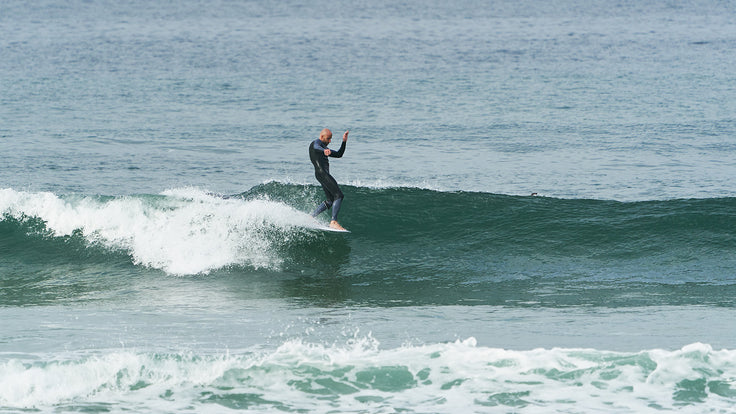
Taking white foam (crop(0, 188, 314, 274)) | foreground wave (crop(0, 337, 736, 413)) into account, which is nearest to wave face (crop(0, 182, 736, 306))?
white foam (crop(0, 188, 314, 274))

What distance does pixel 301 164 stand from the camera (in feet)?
76.9

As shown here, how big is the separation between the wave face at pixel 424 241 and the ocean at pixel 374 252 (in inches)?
2.1

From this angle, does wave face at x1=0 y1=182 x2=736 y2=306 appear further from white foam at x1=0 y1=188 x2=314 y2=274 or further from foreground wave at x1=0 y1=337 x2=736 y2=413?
foreground wave at x1=0 y1=337 x2=736 y2=413

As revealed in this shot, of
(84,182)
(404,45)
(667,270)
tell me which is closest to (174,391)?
(667,270)

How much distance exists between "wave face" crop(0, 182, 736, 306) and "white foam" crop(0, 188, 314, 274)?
22 mm

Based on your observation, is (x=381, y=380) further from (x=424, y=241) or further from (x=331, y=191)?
(x=424, y=241)

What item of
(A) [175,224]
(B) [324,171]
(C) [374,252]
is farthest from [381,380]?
(A) [175,224]

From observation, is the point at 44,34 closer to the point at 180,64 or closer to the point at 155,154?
the point at 180,64

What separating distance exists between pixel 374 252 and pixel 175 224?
11.0 ft

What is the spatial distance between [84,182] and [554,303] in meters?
13.3

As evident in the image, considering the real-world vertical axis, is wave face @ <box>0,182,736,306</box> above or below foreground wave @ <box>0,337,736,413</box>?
above

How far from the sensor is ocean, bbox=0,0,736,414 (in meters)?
8.87

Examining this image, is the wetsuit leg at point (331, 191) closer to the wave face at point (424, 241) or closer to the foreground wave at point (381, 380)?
the wave face at point (424, 241)

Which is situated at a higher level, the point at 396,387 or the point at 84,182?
the point at 84,182
